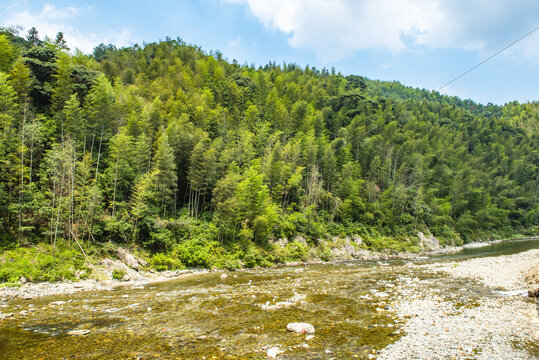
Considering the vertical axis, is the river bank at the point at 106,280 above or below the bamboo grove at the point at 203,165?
below

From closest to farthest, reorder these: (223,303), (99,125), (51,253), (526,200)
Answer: (223,303) → (51,253) → (99,125) → (526,200)

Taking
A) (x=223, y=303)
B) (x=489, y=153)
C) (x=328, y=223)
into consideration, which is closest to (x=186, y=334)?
(x=223, y=303)

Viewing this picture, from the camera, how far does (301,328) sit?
9.02 m

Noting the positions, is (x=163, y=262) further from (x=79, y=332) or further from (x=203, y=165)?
(x=79, y=332)

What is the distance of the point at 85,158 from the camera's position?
1013 inches

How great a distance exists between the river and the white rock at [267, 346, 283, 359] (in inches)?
6.5

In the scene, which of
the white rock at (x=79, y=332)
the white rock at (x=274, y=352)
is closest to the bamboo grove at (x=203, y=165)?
the white rock at (x=79, y=332)

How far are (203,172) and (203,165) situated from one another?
861 millimetres

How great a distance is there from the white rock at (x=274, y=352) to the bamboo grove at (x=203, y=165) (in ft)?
63.2

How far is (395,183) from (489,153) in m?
70.1

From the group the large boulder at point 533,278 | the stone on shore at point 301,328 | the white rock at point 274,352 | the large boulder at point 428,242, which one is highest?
the large boulder at point 533,278

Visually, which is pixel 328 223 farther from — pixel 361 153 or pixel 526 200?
pixel 526 200

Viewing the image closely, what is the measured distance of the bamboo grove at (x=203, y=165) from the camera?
72.8 ft

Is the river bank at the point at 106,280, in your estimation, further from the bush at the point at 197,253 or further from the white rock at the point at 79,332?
the white rock at the point at 79,332
